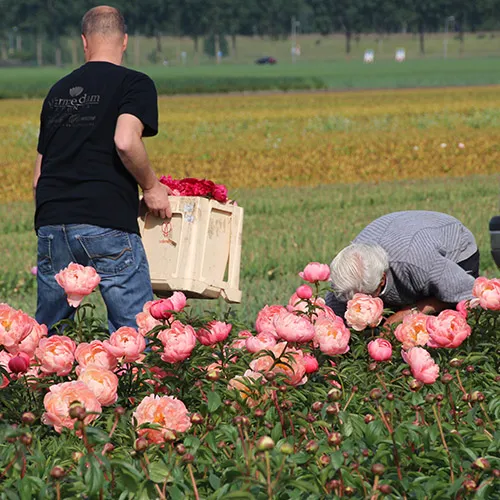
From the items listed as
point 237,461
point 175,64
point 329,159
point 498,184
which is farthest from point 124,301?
point 175,64

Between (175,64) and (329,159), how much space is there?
433ft

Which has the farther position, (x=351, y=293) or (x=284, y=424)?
(x=351, y=293)

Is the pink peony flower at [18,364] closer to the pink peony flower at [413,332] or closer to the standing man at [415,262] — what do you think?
the pink peony flower at [413,332]

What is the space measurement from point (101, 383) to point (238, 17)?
160 m

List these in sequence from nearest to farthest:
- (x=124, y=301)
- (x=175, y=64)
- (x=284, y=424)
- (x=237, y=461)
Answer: (x=237, y=461), (x=284, y=424), (x=124, y=301), (x=175, y=64)

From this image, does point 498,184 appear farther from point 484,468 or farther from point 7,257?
point 484,468

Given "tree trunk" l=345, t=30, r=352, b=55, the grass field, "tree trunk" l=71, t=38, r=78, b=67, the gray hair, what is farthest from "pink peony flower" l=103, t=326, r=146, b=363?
"tree trunk" l=345, t=30, r=352, b=55

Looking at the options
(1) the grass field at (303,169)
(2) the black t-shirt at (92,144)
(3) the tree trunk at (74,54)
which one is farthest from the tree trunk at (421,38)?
(2) the black t-shirt at (92,144)

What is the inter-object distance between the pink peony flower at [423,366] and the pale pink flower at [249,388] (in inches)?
16.5

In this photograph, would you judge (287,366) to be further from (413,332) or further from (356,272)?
(356,272)

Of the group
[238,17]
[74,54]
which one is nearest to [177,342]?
[74,54]

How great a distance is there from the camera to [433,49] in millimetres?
153000

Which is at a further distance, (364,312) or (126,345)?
(364,312)

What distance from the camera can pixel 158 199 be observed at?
4.41m
